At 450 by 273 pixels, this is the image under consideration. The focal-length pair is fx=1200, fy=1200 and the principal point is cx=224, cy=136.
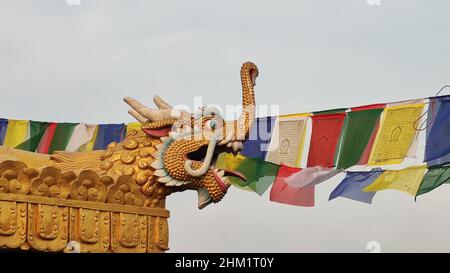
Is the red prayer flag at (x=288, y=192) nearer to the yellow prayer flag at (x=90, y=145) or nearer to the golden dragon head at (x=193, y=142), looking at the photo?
the yellow prayer flag at (x=90, y=145)

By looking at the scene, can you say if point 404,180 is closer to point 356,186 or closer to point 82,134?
point 356,186

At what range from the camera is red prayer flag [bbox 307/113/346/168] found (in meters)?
16.1

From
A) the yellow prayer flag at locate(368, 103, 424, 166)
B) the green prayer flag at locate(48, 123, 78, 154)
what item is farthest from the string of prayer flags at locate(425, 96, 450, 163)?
the green prayer flag at locate(48, 123, 78, 154)

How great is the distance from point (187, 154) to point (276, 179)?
4.98m

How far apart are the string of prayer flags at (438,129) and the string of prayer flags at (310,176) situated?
1374mm

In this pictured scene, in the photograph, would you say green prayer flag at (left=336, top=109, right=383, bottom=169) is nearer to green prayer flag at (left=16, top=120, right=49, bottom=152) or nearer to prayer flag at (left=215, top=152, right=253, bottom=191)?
prayer flag at (left=215, top=152, right=253, bottom=191)

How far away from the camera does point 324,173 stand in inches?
628

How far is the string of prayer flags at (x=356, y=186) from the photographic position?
1540cm

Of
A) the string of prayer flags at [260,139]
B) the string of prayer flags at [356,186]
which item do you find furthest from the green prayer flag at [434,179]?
the string of prayer flags at [260,139]

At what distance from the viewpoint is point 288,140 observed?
54.3 feet

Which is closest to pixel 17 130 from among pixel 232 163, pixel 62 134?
pixel 62 134
